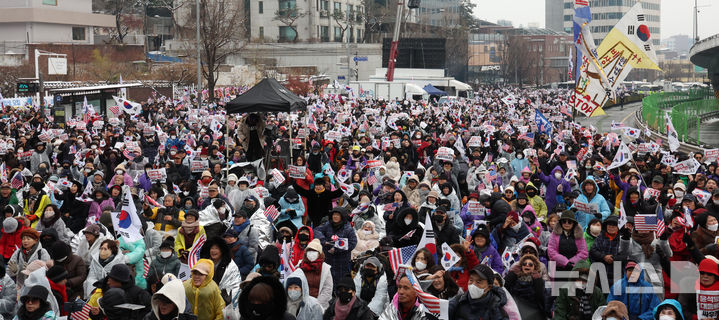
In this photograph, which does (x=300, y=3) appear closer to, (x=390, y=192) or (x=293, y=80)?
(x=293, y=80)

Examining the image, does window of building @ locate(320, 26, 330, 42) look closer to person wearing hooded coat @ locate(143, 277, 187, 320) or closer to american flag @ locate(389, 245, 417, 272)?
american flag @ locate(389, 245, 417, 272)

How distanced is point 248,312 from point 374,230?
161 inches

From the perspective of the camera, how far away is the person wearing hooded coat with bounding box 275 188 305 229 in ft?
35.5

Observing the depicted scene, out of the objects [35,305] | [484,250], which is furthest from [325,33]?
[35,305]

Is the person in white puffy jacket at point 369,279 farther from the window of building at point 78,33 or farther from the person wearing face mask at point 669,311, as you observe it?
the window of building at point 78,33

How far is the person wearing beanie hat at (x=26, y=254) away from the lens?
337 inches

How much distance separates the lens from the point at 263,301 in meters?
5.85

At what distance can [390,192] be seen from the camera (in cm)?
1162

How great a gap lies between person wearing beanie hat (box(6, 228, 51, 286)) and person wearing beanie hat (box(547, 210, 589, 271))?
16.8 ft

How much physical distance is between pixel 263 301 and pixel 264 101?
11.7 m

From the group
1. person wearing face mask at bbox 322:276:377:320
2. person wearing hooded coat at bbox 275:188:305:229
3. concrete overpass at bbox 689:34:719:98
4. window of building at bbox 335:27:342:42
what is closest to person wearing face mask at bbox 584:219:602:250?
person wearing face mask at bbox 322:276:377:320

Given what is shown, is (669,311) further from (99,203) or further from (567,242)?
(99,203)

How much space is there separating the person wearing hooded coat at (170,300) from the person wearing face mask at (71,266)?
2.24 m

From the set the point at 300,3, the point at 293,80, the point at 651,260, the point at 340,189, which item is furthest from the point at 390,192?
the point at 300,3
